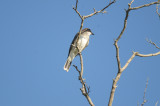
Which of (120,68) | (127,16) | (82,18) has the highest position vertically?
(82,18)

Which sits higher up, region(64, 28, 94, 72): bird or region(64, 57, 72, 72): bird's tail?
region(64, 28, 94, 72): bird

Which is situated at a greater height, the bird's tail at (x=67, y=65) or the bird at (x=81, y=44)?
the bird at (x=81, y=44)

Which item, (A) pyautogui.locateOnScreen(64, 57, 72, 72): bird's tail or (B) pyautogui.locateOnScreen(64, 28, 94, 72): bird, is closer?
(A) pyautogui.locateOnScreen(64, 57, 72, 72): bird's tail

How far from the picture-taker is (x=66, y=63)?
317 inches

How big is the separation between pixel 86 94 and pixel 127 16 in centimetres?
139

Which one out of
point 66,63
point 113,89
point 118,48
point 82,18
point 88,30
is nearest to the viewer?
point 113,89

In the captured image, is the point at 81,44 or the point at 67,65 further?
the point at 81,44

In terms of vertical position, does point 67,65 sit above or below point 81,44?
below

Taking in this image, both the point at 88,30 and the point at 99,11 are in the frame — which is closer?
the point at 99,11

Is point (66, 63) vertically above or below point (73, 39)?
below

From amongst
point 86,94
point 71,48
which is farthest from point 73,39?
point 86,94

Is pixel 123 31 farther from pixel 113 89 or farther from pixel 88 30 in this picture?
pixel 88 30

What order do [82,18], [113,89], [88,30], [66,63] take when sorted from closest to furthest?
[113,89] < [82,18] < [66,63] < [88,30]

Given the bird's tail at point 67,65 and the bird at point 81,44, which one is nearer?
the bird's tail at point 67,65
